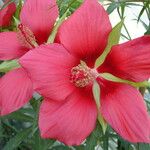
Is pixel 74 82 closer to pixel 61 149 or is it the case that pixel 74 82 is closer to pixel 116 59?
pixel 116 59

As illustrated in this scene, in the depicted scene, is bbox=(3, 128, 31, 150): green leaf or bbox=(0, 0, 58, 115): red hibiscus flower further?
bbox=(3, 128, 31, 150): green leaf

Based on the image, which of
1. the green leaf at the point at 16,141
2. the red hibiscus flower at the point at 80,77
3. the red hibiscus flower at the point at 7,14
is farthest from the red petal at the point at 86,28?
the green leaf at the point at 16,141

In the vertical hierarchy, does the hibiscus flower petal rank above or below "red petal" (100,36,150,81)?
below

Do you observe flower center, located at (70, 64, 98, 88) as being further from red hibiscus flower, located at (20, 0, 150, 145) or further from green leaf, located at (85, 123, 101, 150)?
green leaf, located at (85, 123, 101, 150)

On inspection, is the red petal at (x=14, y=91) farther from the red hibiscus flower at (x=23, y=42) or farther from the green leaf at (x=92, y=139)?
the green leaf at (x=92, y=139)

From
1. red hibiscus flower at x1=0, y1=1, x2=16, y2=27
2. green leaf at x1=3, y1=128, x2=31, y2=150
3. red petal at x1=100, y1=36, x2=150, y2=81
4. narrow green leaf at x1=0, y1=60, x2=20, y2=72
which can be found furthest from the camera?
green leaf at x1=3, y1=128, x2=31, y2=150

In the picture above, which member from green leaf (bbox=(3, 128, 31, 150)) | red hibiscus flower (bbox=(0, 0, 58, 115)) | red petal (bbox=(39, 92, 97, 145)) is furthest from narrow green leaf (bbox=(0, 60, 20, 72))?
green leaf (bbox=(3, 128, 31, 150))
